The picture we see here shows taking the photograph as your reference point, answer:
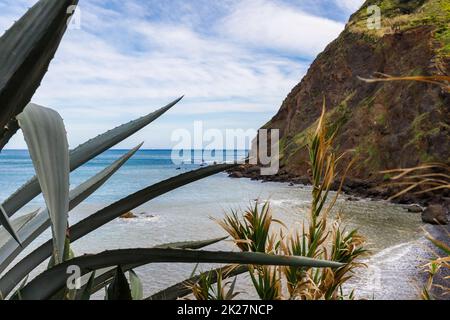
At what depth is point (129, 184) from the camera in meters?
64.4

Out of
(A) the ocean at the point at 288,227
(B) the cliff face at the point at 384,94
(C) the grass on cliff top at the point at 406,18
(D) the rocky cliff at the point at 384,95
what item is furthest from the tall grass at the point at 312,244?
(C) the grass on cliff top at the point at 406,18

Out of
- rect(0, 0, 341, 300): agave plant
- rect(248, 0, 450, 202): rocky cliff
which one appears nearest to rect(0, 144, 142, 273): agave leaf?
rect(0, 0, 341, 300): agave plant

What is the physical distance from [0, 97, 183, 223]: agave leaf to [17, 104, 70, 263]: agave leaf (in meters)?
0.56

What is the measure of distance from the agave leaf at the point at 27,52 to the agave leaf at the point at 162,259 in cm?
37

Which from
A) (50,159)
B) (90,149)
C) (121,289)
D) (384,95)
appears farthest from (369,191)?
(50,159)

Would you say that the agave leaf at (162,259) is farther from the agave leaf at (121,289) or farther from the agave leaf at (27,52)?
the agave leaf at (27,52)

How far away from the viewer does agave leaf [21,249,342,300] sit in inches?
44.3

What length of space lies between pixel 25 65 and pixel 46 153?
215mm

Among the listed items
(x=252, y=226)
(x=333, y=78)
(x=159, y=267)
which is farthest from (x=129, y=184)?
(x=252, y=226)

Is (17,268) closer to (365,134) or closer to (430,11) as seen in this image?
(365,134)

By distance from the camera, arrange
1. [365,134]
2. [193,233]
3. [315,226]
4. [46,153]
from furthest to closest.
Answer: [365,134], [193,233], [315,226], [46,153]

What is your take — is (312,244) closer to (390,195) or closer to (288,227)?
(288,227)

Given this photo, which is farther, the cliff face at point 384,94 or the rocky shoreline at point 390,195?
the cliff face at point 384,94

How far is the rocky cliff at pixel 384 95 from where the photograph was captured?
3800cm
